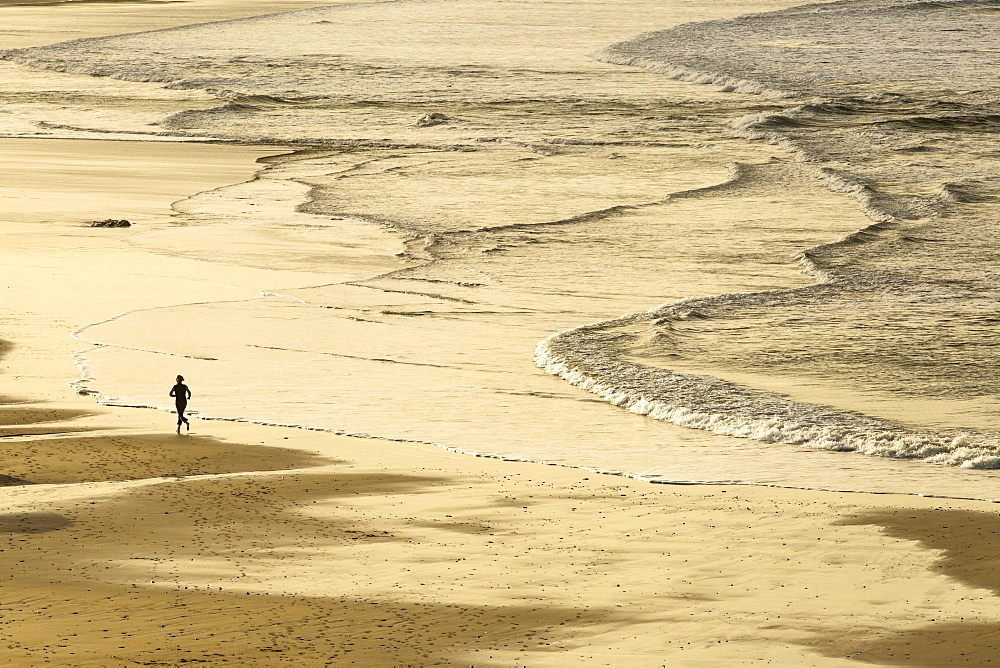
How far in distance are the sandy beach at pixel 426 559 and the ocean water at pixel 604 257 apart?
41.2 inches

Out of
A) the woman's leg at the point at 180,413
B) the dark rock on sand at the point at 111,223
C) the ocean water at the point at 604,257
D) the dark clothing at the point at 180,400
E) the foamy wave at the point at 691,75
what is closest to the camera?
the woman's leg at the point at 180,413

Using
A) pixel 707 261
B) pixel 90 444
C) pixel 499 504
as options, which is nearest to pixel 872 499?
pixel 499 504

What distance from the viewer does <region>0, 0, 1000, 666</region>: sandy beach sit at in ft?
27.6

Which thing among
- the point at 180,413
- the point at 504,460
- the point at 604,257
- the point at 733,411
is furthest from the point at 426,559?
the point at 604,257

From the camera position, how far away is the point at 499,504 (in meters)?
11.2

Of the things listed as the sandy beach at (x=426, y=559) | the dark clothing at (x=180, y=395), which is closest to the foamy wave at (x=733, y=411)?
the sandy beach at (x=426, y=559)

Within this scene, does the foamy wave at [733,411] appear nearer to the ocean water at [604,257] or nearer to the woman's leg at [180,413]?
the ocean water at [604,257]

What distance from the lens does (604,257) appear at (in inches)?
906

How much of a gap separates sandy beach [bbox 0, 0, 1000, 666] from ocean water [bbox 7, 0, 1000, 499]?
3.43 ft

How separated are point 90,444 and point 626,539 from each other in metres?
5.04

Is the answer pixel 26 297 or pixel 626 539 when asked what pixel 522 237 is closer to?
pixel 26 297

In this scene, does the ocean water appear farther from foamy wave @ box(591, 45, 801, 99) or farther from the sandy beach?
the sandy beach

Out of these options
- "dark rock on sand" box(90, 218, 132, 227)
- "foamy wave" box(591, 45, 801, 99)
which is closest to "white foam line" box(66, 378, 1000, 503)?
"dark rock on sand" box(90, 218, 132, 227)

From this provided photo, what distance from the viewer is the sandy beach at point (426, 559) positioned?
8422 millimetres
